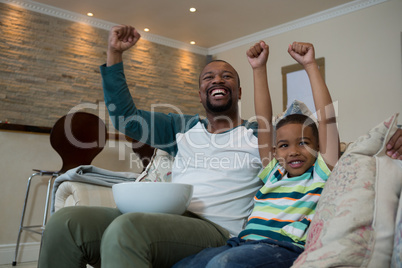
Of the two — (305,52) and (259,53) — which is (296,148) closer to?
(305,52)

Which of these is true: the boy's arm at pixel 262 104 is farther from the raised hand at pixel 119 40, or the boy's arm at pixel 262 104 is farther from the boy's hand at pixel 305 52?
the raised hand at pixel 119 40

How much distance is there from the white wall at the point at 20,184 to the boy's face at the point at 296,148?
243 centimetres

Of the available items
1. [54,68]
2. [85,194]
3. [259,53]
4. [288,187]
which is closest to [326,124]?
[288,187]

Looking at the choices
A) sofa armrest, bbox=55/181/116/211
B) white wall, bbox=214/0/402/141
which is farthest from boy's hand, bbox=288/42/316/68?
white wall, bbox=214/0/402/141

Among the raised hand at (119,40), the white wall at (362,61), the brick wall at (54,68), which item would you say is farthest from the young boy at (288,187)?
the brick wall at (54,68)

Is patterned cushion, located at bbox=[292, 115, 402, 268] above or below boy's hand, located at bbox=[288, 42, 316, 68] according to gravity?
below

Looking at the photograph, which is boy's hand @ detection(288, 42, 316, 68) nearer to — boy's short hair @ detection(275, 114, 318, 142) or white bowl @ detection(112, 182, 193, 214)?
boy's short hair @ detection(275, 114, 318, 142)

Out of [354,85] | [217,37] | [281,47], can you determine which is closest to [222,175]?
[354,85]

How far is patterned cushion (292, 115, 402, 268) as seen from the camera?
2.44 feet

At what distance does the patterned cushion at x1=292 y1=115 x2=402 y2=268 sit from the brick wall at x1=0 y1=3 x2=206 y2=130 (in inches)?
169

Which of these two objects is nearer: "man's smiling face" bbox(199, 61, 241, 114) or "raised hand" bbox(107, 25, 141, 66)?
"raised hand" bbox(107, 25, 141, 66)

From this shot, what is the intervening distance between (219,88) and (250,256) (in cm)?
83

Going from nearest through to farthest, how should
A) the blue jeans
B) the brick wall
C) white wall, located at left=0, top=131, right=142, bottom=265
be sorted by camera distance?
the blue jeans, white wall, located at left=0, top=131, right=142, bottom=265, the brick wall

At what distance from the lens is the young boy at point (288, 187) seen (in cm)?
95
